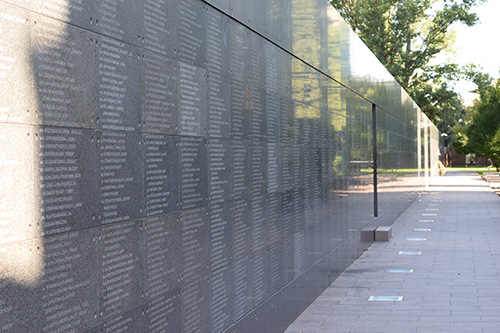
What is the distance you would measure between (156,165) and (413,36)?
4051 centimetres

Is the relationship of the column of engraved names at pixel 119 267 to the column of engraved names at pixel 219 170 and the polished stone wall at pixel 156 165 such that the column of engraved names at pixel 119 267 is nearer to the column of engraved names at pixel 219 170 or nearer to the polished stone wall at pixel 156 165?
the polished stone wall at pixel 156 165

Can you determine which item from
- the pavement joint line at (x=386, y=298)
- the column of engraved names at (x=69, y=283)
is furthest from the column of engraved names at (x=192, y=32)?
the pavement joint line at (x=386, y=298)

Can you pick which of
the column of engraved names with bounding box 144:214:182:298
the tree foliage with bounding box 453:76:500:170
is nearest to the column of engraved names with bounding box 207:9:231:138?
the column of engraved names with bounding box 144:214:182:298

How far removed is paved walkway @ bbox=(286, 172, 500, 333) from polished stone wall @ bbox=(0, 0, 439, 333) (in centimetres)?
54

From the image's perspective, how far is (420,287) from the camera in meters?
10.2

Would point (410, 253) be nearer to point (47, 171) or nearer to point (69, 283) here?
point (69, 283)

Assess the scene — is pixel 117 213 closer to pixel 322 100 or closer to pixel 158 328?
pixel 158 328

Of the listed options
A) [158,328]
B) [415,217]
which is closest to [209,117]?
[158,328]

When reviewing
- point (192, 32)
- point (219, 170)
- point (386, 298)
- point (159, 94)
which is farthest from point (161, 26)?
point (386, 298)

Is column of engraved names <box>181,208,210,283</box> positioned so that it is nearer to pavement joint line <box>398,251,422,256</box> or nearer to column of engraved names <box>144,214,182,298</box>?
column of engraved names <box>144,214,182,298</box>

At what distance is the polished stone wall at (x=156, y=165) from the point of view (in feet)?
10.00

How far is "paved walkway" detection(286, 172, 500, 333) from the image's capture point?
7.94 meters

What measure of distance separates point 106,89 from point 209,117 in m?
1.62

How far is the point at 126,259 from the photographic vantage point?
390 cm
